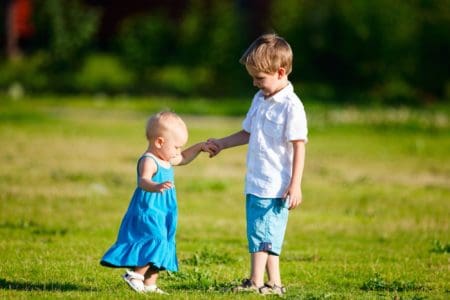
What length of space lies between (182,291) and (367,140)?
44.4 ft

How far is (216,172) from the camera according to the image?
15.6 metres

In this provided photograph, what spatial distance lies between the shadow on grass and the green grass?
21mm

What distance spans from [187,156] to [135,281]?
103 cm

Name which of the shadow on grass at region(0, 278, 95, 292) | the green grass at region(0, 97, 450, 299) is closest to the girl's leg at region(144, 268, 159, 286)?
the green grass at region(0, 97, 450, 299)

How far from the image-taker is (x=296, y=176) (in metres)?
6.69

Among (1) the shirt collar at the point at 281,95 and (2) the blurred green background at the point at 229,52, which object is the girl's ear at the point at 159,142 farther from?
(2) the blurred green background at the point at 229,52

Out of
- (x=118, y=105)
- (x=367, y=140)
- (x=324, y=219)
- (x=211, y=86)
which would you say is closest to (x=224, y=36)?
(x=211, y=86)

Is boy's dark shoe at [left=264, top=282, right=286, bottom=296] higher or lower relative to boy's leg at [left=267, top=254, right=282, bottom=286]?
lower

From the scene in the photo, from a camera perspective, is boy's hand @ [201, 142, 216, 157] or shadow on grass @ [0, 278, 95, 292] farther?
boy's hand @ [201, 142, 216, 157]

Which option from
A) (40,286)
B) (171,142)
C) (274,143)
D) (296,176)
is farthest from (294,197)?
(40,286)

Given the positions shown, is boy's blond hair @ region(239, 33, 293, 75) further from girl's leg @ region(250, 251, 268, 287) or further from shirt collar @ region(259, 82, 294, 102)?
girl's leg @ region(250, 251, 268, 287)

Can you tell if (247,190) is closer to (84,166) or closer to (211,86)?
(84,166)

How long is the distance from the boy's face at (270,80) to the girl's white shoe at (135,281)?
60.6 inches

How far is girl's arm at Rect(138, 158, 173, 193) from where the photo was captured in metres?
6.54
